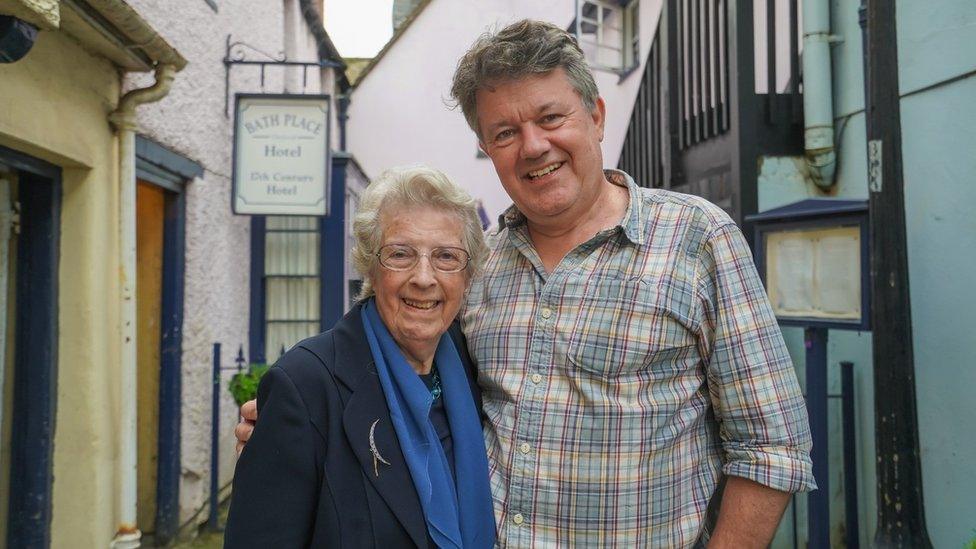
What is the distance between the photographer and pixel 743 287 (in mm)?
1691

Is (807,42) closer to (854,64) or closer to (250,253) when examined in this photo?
(854,64)

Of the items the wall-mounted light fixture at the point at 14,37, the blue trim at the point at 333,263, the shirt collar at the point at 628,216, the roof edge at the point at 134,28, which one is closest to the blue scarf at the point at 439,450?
the shirt collar at the point at 628,216

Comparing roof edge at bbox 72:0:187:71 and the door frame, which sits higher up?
roof edge at bbox 72:0:187:71

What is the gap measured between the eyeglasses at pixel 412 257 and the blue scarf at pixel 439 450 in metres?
0.14

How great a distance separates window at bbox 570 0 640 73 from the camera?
36.6 ft

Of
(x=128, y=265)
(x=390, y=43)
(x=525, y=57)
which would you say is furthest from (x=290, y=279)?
(x=390, y=43)

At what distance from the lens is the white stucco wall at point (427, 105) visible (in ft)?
45.4

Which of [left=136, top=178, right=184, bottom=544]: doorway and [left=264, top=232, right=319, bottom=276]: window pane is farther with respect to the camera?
[left=264, top=232, right=319, bottom=276]: window pane

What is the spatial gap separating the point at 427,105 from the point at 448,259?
1246 centimetres

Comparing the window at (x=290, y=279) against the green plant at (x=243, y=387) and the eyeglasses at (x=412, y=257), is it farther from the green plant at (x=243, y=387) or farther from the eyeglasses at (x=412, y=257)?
the eyeglasses at (x=412, y=257)

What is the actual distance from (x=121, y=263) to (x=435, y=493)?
258cm

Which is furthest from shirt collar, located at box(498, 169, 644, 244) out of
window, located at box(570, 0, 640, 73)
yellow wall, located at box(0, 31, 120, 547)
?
window, located at box(570, 0, 640, 73)

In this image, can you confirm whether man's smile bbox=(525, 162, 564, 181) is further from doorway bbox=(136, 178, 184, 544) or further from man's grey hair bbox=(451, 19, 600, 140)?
doorway bbox=(136, 178, 184, 544)

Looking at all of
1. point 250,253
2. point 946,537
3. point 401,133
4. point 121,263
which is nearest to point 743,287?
point 946,537
